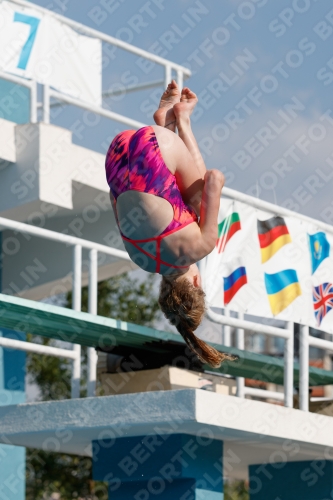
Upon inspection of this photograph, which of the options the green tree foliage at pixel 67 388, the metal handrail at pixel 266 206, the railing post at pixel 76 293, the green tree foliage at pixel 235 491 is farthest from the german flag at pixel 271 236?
the green tree foliage at pixel 235 491

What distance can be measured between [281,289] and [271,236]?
50 cm

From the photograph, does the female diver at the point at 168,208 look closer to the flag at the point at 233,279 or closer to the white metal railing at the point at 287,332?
the white metal railing at the point at 287,332

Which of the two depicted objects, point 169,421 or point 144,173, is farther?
point 169,421

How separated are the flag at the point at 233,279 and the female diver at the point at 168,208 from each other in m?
2.93

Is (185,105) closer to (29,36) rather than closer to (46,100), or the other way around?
(46,100)

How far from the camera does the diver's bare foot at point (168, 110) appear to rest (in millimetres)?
6164

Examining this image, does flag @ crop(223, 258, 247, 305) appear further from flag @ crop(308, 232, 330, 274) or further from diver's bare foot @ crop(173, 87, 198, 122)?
diver's bare foot @ crop(173, 87, 198, 122)

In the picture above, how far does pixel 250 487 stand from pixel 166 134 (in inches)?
245

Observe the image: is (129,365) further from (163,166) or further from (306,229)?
(163,166)

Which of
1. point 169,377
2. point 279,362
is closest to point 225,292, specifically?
point 169,377

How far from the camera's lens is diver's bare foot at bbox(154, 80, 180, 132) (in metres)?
6.16

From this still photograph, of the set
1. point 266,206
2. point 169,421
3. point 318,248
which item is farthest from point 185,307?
point 318,248

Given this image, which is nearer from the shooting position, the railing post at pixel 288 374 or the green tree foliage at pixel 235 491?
the railing post at pixel 288 374

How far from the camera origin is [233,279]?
8.91m
